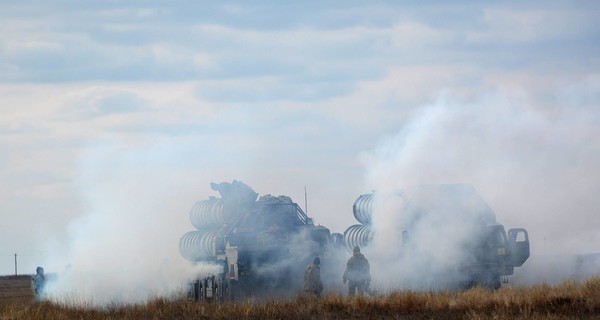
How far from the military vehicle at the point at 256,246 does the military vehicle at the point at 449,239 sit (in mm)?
2630

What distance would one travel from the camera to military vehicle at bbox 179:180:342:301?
3912 centimetres

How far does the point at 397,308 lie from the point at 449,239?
11.7m

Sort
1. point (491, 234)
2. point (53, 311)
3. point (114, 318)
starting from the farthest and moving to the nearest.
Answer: point (491, 234)
point (53, 311)
point (114, 318)

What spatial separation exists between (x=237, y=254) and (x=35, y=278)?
668 centimetres

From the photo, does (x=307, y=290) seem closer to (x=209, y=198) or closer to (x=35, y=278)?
(x=35, y=278)

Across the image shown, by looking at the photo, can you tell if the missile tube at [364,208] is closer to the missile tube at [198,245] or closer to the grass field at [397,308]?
the missile tube at [198,245]

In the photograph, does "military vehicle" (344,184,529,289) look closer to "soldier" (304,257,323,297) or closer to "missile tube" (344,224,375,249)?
"missile tube" (344,224,375,249)

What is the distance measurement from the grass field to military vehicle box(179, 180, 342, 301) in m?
8.68

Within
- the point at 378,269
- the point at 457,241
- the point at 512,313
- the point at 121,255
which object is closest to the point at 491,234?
the point at 457,241

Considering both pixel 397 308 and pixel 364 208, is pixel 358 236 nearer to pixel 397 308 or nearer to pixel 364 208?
pixel 364 208

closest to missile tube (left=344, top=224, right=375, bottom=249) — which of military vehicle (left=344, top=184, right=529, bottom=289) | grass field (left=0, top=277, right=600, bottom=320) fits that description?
military vehicle (left=344, top=184, right=529, bottom=289)

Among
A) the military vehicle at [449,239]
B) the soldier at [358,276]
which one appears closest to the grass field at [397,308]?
the soldier at [358,276]

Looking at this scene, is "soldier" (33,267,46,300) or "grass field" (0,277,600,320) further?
"soldier" (33,267,46,300)

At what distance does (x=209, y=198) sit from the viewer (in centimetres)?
4816
